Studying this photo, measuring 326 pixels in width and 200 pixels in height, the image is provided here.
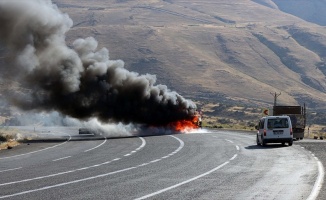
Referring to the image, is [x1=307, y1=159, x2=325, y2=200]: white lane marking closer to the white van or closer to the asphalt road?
the asphalt road

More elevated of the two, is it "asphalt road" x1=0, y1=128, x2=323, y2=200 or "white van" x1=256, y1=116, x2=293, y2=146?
"white van" x1=256, y1=116, x2=293, y2=146

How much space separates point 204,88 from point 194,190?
563 feet

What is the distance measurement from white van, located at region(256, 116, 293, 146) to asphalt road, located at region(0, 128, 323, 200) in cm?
531

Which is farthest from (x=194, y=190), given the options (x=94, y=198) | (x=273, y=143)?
(x=273, y=143)

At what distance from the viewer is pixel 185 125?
5928 cm

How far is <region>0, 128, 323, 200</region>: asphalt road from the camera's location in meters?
15.6

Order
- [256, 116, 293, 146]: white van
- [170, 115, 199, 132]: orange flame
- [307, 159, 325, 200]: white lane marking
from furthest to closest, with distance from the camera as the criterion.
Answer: [170, 115, 199, 132]: orange flame → [256, 116, 293, 146]: white van → [307, 159, 325, 200]: white lane marking

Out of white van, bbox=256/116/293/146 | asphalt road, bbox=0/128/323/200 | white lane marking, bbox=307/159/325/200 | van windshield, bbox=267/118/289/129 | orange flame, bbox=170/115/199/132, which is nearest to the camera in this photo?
white lane marking, bbox=307/159/325/200

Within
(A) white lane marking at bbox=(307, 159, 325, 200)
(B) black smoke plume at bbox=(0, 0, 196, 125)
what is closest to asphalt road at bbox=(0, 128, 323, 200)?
(A) white lane marking at bbox=(307, 159, 325, 200)

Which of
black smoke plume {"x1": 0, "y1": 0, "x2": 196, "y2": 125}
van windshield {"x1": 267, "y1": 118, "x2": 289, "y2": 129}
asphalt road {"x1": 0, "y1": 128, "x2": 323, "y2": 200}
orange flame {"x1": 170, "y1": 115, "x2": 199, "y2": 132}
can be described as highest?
black smoke plume {"x1": 0, "y1": 0, "x2": 196, "y2": 125}

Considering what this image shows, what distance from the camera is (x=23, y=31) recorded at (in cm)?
4875

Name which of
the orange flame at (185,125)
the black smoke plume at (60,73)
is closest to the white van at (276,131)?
the black smoke plume at (60,73)

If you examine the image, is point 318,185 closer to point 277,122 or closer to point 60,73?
point 277,122

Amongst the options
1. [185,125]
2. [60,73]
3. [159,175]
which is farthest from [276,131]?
[185,125]
